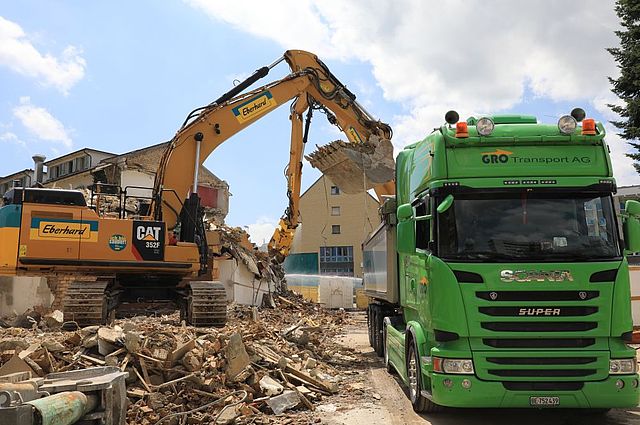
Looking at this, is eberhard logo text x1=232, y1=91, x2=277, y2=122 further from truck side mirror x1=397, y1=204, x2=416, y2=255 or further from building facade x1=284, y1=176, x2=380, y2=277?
building facade x1=284, y1=176, x2=380, y2=277

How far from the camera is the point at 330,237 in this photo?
5456 centimetres

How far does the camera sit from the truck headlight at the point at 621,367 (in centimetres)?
595

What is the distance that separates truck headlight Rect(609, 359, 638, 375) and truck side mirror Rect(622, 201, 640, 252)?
1287mm

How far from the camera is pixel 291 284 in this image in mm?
33531

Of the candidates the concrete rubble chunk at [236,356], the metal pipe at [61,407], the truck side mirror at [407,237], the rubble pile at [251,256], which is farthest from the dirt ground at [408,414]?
the rubble pile at [251,256]

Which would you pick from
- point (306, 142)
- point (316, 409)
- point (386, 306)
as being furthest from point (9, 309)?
point (316, 409)

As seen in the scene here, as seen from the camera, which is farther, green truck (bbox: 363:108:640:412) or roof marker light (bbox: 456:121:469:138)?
roof marker light (bbox: 456:121:469:138)

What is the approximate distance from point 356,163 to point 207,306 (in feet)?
16.7

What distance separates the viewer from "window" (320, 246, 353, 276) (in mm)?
53812

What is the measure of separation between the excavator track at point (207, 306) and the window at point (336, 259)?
42.0m

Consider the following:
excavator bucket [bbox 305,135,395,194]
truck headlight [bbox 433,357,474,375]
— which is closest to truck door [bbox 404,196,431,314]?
truck headlight [bbox 433,357,474,375]

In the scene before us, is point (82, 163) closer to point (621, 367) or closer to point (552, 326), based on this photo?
point (552, 326)

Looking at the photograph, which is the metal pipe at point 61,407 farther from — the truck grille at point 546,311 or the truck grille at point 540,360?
the truck grille at point 546,311

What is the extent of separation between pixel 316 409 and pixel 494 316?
287 cm
